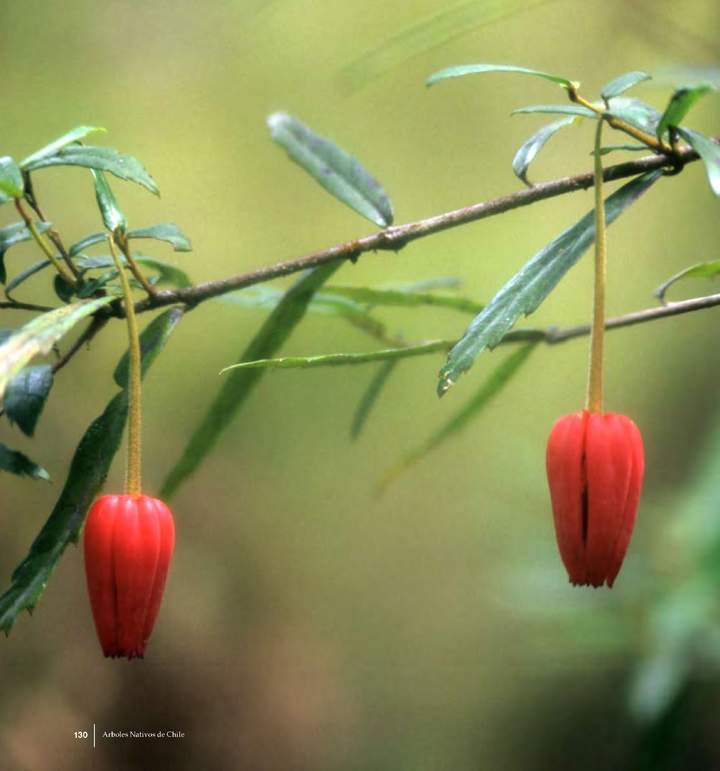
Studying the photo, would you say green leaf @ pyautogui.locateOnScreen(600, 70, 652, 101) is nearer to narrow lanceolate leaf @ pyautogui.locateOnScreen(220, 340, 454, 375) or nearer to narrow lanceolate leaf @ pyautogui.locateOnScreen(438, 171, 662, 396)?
narrow lanceolate leaf @ pyautogui.locateOnScreen(438, 171, 662, 396)

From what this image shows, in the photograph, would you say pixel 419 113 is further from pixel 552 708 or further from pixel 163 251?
pixel 552 708

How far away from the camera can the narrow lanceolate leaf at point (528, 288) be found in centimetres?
48

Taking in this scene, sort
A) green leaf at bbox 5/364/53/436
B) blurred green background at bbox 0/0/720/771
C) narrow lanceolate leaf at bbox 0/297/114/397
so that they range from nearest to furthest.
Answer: narrow lanceolate leaf at bbox 0/297/114/397
green leaf at bbox 5/364/53/436
blurred green background at bbox 0/0/720/771

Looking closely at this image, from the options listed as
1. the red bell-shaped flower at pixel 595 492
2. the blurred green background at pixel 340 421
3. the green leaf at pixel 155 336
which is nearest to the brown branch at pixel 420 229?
the green leaf at pixel 155 336

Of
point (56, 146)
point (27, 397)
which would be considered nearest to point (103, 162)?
point (56, 146)

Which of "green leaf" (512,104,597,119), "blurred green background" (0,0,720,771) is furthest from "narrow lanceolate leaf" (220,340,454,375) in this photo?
"blurred green background" (0,0,720,771)

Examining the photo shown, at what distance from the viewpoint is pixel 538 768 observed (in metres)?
1.85

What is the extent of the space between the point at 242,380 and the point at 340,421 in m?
1.15

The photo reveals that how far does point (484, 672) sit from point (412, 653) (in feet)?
0.51

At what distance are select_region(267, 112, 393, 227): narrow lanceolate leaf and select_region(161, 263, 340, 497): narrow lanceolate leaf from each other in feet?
0.18

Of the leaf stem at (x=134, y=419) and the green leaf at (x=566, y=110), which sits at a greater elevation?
the green leaf at (x=566, y=110)

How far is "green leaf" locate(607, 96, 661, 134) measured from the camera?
524 mm

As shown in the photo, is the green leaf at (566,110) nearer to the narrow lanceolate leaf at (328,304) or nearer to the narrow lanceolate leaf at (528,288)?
the narrow lanceolate leaf at (528,288)

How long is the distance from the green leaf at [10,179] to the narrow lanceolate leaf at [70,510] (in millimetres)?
115
